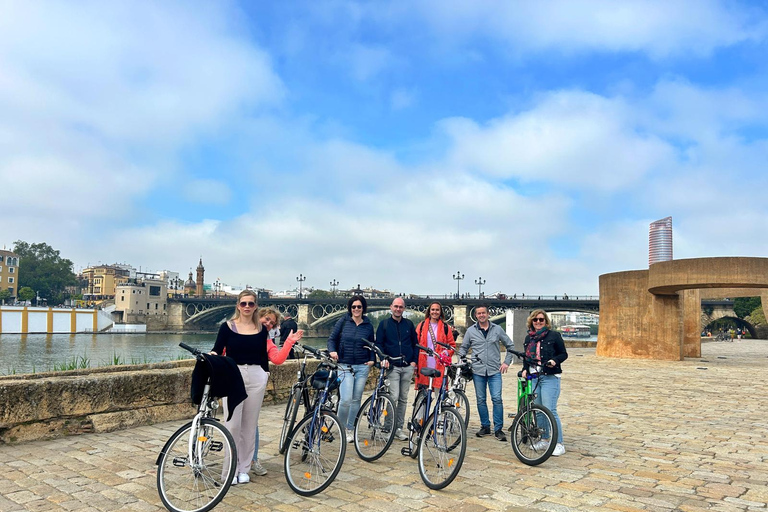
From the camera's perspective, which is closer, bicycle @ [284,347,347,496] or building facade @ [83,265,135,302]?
bicycle @ [284,347,347,496]

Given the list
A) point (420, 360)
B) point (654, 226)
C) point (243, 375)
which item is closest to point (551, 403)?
point (420, 360)

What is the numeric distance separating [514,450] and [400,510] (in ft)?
5.97

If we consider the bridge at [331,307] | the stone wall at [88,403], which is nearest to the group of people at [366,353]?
the stone wall at [88,403]

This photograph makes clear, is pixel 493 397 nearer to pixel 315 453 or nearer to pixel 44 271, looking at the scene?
pixel 315 453

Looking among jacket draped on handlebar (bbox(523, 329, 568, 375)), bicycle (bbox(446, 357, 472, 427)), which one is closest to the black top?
bicycle (bbox(446, 357, 472, 427))

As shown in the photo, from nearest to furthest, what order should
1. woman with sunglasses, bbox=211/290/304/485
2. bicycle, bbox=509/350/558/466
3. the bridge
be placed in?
1. woman with sunglasses, bbox=211/290/304/485
2. bicycle, bbox=509/350/558/466
3. the bridge

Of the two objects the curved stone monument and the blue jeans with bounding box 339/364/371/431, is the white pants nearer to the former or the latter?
the blue jeans with bounding box 339/364/371/431

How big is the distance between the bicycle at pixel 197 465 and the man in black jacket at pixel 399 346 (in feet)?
7.95

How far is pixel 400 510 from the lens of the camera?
12.6ft

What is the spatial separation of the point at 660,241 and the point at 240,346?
65.6 feet

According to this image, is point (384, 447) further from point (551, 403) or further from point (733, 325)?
point (733, 325)

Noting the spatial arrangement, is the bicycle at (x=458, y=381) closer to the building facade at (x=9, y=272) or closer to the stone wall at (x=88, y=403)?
the stone wall at (x=88, y=403)

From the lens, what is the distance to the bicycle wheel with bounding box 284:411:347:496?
13.8ft

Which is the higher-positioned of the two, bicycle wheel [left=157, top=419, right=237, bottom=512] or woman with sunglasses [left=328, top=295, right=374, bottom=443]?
woman with sunglasses [left=328, top=295, right=374, bottom=443]
